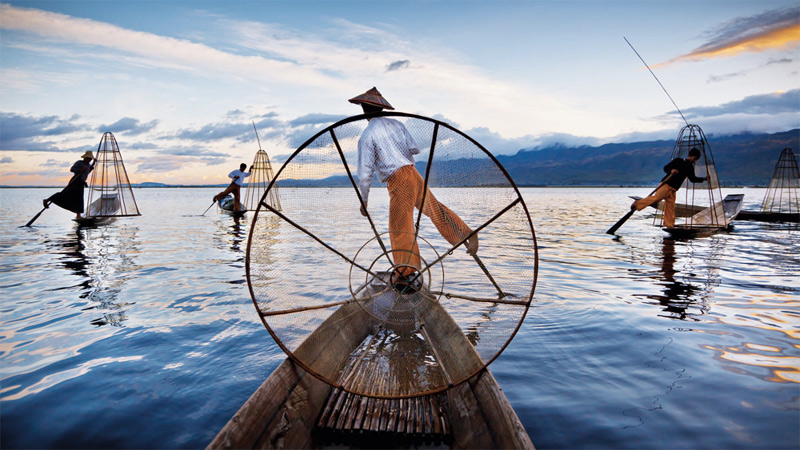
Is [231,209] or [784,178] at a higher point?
[784,178]

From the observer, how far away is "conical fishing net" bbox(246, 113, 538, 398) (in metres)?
2.75

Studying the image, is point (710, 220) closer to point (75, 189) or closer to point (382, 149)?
point (382, 149)

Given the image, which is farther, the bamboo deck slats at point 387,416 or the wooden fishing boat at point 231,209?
the wooden fishing boat at point 231,209

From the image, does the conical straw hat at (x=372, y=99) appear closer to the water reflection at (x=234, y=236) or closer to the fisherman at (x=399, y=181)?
the fisherman at (x=399, y=181)

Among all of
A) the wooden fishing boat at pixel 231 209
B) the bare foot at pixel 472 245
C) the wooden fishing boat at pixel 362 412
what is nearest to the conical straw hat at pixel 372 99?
the bare foot at pixel 472 245

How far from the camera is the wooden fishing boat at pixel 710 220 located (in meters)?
9.62

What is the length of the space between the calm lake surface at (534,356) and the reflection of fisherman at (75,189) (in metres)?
5.93

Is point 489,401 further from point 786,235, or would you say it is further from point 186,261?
point 786,235

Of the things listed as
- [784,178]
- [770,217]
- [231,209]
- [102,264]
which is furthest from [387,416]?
[784,178]

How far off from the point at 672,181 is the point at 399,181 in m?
8.64

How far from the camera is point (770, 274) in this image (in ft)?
20.5

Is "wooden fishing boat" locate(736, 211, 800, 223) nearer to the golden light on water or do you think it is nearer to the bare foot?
the golden light on water

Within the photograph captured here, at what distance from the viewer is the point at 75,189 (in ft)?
39.0

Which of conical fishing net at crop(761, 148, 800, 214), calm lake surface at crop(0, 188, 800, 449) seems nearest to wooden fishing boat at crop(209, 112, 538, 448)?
calm lake surface at crop(0, 188, 800, 449)
